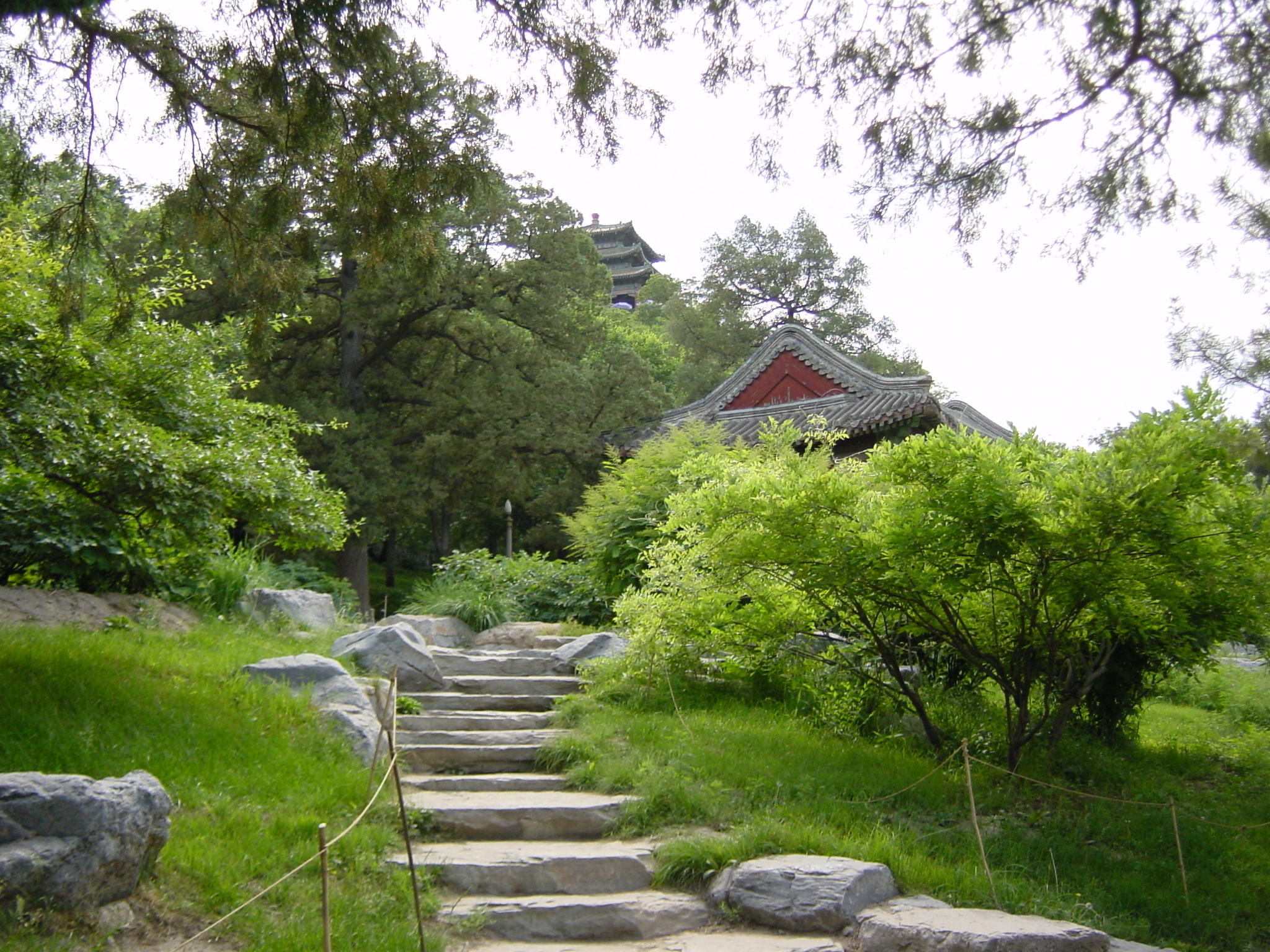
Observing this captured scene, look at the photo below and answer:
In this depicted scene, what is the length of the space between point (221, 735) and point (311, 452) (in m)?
12.0

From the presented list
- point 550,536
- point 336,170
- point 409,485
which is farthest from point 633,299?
point 336,170

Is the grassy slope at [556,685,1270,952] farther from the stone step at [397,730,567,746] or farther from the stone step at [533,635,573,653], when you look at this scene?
the stone step at [533,635,573,653]

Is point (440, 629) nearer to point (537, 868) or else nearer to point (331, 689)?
Answer: point (331, 689)

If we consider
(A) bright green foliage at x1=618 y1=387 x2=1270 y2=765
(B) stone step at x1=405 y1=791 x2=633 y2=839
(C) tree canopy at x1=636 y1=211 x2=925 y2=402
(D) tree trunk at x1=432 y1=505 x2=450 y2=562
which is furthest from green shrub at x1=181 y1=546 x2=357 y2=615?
(C) tree canopy at x1=636 y1=211 x2=925 y2=402

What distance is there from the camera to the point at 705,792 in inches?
229

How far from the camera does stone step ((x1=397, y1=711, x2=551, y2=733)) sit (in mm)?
7301

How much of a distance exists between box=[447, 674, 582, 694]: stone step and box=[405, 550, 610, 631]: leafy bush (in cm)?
254

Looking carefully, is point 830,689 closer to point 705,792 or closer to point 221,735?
point 705,792

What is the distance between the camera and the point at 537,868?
5.11 meters

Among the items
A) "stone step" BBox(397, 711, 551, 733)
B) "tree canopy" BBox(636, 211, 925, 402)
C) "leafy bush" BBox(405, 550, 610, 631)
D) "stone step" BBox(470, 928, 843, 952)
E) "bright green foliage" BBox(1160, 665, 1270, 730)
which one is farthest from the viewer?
"tree canopy" BBox(636, 211, 925, 402)

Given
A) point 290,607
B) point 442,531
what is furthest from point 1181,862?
point 442,531

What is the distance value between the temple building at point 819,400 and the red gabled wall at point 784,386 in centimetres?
1

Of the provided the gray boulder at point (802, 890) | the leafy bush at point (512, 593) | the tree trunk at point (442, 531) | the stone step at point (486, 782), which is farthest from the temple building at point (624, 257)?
the gray boulder at point (802, 890)

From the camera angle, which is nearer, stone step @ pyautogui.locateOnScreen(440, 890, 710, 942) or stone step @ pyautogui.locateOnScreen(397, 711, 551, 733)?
stone step @ pyautogui.locateOnScreen(440, 890, 710, 942)
